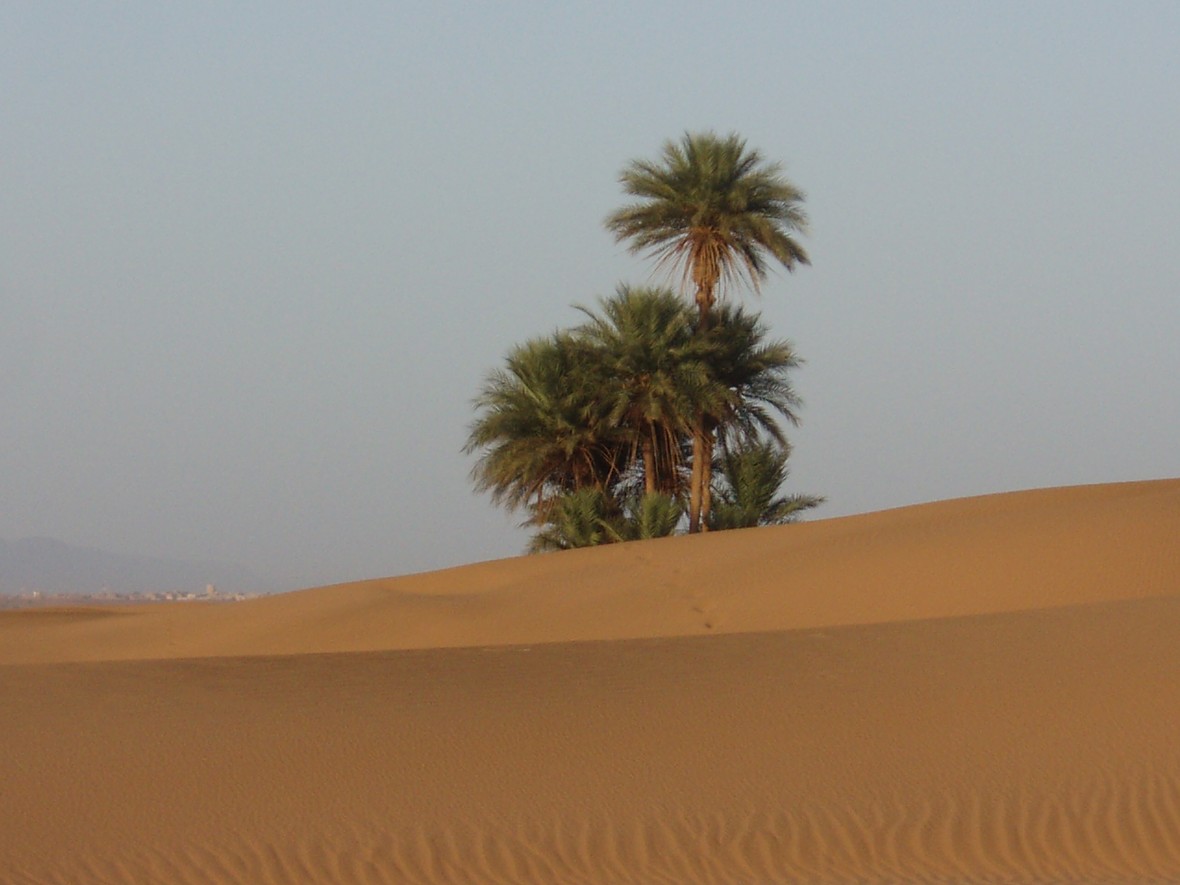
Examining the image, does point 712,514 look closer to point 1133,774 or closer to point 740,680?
point 740,680

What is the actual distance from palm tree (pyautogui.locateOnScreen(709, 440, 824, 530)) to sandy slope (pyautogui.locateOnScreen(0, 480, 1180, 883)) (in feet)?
38.7

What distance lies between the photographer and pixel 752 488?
29.4m

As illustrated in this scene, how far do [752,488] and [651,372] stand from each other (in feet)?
10.8

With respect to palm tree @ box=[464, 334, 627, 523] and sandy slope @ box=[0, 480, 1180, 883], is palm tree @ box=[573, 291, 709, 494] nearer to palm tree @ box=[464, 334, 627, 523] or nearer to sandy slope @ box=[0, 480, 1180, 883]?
palm tree @ box=[464, 334, 627, 523]

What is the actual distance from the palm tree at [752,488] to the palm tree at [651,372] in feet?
3.65

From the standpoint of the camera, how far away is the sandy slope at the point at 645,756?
29.3 feet

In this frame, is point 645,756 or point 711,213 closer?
point 645,756

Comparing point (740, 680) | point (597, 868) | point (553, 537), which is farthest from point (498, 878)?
point (553, 537)

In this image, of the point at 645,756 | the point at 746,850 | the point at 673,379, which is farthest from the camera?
the point at 673,379

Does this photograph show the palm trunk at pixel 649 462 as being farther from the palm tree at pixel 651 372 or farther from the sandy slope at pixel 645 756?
the sandy slope at pixel 645 756

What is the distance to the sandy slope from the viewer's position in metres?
8.92

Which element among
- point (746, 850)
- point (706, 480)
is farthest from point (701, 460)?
point (746, 850)

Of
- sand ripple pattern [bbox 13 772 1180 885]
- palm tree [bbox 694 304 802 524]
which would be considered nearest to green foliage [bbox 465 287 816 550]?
palm tree [bbox 694 304 802 524]

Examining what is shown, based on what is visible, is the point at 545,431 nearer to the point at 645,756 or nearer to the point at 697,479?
the point at 697,479
